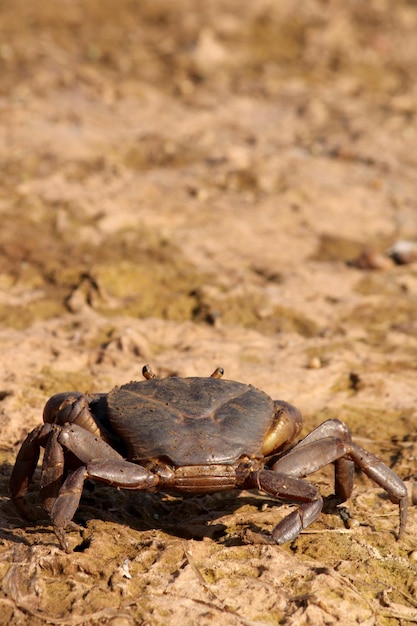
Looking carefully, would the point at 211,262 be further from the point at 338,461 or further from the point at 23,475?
the point at 23,475

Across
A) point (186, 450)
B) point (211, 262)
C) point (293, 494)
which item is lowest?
point (211, 262)

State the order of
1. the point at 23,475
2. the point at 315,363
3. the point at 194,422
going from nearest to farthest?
1. the point at 194,422
2. the point at 23,475
3. the point at 315,363

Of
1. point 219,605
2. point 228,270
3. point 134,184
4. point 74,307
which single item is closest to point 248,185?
point 134,184

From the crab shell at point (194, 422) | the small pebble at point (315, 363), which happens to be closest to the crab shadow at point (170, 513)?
the crab shell at point (194, 422)

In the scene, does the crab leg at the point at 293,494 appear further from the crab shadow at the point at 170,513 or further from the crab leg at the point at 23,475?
the crab leg at the point at 23,475

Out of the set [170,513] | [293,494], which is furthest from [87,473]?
[293,494]

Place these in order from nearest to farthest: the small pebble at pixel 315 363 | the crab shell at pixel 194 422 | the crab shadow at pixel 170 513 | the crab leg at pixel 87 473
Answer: the crab leg at pixel 87 473
the crab shell at pixel 194 422
the crab shadow at pixel 170 513
the small pebble at pixel 315 363

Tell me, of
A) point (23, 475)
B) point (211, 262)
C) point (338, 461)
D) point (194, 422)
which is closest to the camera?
point (194, 422)
